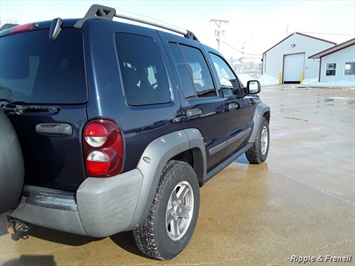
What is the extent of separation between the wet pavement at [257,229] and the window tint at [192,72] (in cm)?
141

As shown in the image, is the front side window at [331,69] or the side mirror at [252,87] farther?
the front side window at [331,69]

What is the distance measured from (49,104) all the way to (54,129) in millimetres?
210

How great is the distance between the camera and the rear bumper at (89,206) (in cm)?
200

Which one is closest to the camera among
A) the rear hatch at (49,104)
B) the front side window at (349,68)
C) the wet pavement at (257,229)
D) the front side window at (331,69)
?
the rear hatch at (49,104)

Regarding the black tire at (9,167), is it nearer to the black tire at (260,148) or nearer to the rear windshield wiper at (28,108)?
the rear windshield wiper at (28,108)

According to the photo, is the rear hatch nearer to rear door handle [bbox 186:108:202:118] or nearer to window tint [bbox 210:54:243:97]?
rear door handle [bbox 186:108:202:118]

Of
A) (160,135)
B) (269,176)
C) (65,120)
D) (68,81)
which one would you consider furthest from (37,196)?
(269,176)

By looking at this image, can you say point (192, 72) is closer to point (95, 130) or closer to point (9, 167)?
point (95, 130)

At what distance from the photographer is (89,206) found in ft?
6.53

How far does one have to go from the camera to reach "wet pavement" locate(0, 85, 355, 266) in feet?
8.95

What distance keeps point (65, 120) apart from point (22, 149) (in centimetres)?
48

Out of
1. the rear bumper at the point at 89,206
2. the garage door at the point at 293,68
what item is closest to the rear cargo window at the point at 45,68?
the rear bumper at the point at 89,206

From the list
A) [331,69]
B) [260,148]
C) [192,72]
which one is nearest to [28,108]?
[192,72]

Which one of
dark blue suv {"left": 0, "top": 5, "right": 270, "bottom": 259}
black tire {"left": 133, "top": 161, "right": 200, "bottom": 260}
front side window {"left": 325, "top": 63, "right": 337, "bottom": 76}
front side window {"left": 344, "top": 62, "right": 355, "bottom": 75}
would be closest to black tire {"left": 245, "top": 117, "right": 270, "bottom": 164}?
black tire {"left": 133, "top": 161, "right": 200, "bottom": 260}
